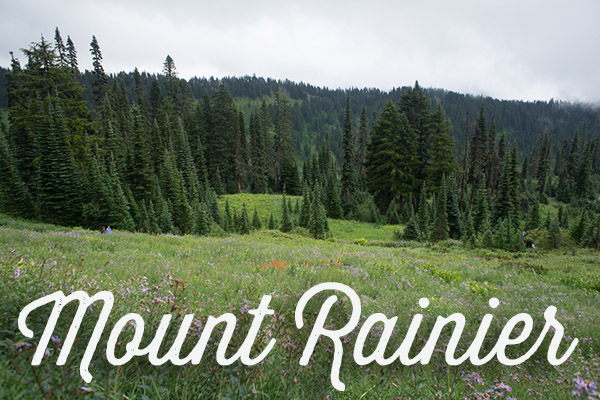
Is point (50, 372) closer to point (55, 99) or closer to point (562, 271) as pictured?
point (562, 271)

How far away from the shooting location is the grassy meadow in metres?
2.29

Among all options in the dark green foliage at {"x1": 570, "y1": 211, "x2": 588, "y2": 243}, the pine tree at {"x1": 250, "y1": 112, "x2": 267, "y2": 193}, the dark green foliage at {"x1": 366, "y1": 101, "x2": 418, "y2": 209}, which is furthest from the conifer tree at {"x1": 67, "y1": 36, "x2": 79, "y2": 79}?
the dark green foliage at {"x1": 570, "y1": 211, "x2": 588, "y2": 243}

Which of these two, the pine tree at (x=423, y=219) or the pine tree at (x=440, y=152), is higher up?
the pine tree at (x=440, y=152)

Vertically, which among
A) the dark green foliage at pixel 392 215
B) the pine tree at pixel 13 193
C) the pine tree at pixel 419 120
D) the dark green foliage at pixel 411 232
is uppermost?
the pine tree at pixel 419 120

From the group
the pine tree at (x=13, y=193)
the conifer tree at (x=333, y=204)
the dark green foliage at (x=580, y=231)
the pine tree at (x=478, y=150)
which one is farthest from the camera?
the pine tree at (x=478, y=150)

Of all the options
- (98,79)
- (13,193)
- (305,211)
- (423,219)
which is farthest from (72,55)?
(423,219)

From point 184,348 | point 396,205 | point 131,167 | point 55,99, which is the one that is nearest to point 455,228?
point 396,205

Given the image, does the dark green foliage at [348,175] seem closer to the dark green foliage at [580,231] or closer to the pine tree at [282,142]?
the pine tree at [282,142]

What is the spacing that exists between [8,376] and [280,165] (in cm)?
7124

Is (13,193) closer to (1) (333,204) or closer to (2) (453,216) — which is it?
(1) (333,204)

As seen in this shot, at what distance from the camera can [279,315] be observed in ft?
9.78

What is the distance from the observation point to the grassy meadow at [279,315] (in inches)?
90.0

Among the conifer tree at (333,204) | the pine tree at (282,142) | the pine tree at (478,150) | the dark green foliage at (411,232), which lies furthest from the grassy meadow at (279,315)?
the pine tree at (282,142)

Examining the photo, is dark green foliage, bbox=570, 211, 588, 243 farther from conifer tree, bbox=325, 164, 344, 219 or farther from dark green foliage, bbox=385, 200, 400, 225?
conifer tree, bbox=325, 164, 344, 219
